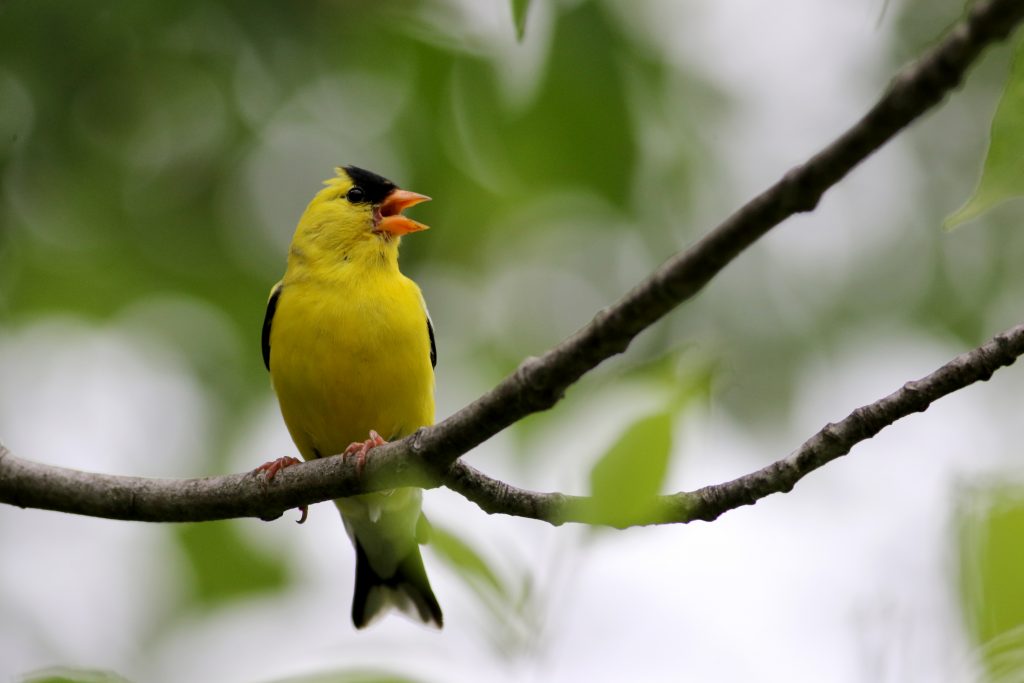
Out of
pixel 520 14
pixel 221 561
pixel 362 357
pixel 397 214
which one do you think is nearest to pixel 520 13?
pixel 520 14

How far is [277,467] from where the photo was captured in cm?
369

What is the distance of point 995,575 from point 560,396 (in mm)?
892

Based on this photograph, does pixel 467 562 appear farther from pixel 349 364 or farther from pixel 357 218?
pixel 357 218

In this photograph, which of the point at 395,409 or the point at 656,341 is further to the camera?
the point at 656,341

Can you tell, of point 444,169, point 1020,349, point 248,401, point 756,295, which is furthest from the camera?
point 756,295

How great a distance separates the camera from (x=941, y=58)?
133 centimetres

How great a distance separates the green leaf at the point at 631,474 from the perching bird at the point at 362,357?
267 cm

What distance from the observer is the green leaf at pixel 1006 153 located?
1.34 m

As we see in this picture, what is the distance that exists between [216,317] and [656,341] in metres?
2.33

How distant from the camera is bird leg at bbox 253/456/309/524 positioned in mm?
3203

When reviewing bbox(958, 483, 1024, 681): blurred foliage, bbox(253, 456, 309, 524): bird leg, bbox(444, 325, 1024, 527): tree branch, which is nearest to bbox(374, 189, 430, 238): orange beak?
bbox(253, 456, 309, 524): bird leg

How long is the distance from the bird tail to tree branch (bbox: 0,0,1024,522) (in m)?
2.29

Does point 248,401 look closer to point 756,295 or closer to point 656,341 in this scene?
point 656,341

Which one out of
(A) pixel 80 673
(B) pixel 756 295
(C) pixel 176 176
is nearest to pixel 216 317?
(C) pixel 176 176
